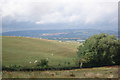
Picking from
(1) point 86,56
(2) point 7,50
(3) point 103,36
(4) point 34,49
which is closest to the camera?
(1) point 86,56

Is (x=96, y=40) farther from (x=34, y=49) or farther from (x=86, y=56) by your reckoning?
(x=34, y=49)

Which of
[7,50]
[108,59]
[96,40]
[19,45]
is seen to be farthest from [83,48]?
[19,45]

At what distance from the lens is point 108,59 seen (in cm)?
6706

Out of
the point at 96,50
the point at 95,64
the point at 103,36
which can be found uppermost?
the point at 103,36

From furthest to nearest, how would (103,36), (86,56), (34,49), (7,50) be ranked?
(34,49) → (7,50) → (103,36) → (86,56)

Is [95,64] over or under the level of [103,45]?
under

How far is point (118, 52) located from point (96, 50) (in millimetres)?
7730

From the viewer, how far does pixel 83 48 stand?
73312 millimetres

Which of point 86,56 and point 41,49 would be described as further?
point 41,49

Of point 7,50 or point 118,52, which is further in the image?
point 7,50

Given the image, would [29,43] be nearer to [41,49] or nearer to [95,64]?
[41,49]

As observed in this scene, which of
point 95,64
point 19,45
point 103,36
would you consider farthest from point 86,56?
point 19,45

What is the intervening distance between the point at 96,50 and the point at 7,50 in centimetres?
5113

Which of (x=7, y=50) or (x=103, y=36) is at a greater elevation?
(x=103, y=36)
